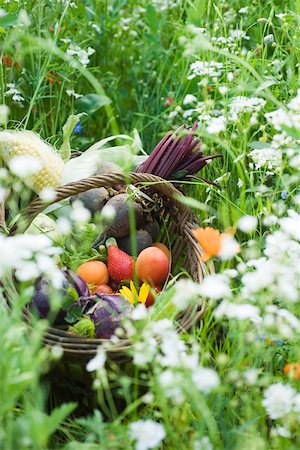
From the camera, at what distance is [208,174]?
2.46m

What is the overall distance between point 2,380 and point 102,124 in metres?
1.86

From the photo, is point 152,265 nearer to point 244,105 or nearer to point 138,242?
point 138,242

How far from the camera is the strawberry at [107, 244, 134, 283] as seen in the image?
2.09 meters

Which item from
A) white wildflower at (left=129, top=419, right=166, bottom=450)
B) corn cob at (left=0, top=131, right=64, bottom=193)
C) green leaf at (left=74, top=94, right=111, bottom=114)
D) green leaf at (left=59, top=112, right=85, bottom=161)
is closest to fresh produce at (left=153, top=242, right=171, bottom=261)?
corn cob at (left=0, top=131, right=64, bottom=193)

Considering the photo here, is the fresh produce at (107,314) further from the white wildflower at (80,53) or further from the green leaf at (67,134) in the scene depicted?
the white wildflower at (80,53)

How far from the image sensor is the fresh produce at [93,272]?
2.07 meters

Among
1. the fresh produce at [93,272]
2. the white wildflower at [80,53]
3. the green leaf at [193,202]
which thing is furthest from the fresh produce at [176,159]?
the white wildflower at [80,53]

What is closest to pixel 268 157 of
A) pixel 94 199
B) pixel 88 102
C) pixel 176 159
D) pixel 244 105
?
pixel 244 105

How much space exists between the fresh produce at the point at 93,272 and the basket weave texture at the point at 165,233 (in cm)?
22

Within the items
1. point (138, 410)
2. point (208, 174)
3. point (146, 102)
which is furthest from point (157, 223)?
point (146, 102)

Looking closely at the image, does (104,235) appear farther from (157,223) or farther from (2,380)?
(2,380)

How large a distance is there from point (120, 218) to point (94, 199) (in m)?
0.13

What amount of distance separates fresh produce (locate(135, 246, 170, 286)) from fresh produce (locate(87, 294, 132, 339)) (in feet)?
0.93

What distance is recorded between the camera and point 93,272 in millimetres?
2068
